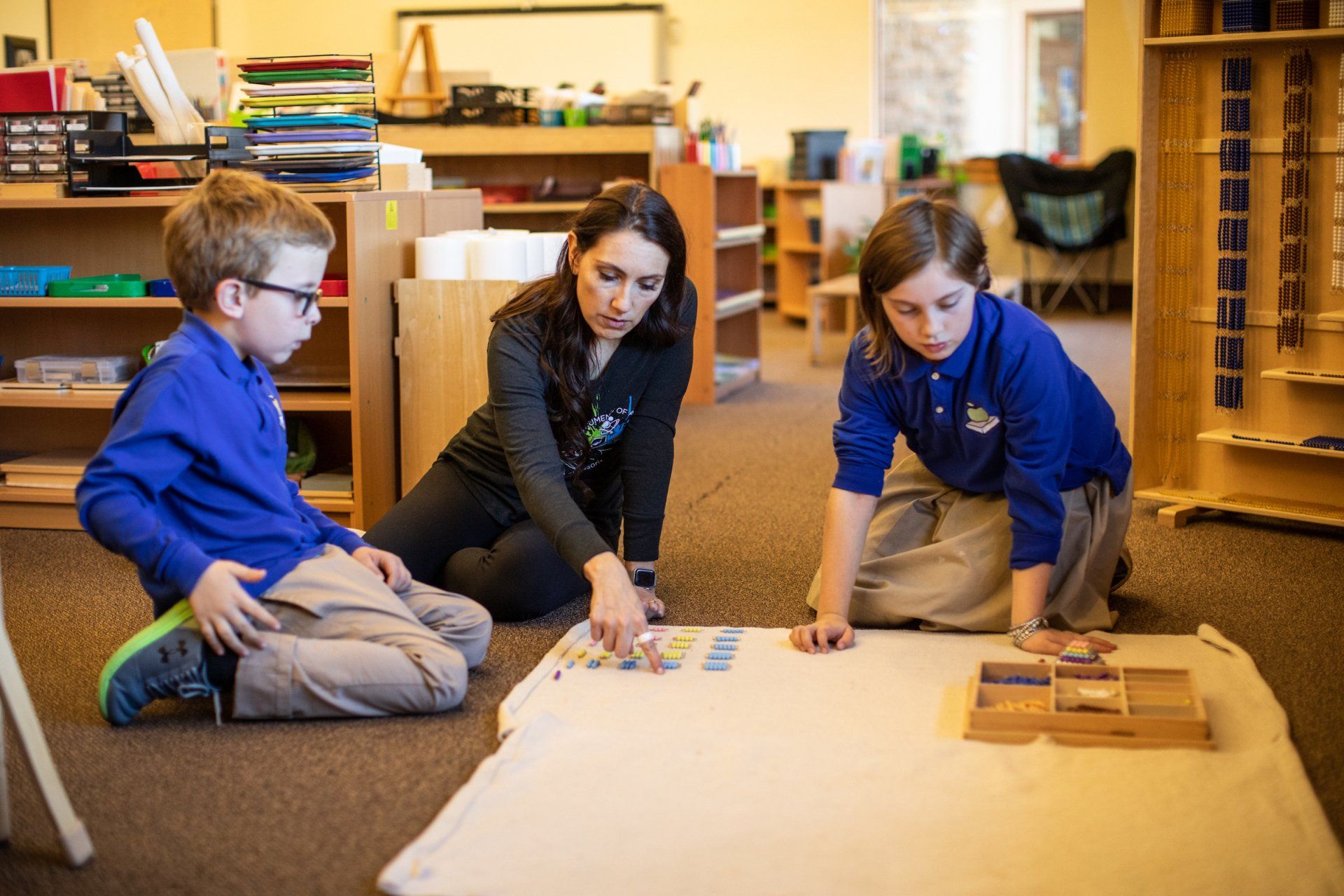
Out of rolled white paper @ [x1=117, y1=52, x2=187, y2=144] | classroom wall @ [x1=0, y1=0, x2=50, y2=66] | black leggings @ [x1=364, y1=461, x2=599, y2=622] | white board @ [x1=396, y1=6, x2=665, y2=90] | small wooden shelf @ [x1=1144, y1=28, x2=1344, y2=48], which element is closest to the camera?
black leggings @ [x1=364, y1=461, x2=599, y2=622]

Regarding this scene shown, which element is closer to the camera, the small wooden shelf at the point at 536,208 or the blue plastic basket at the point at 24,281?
the blue plastic basket at the point at 24,281

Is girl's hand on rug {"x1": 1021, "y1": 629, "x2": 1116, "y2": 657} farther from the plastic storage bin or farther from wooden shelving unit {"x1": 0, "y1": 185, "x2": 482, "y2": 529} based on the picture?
the plastic storage bin

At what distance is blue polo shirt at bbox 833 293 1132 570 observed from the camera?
6.13ft

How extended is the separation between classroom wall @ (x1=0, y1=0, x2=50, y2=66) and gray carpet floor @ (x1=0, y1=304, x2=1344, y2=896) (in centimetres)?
510

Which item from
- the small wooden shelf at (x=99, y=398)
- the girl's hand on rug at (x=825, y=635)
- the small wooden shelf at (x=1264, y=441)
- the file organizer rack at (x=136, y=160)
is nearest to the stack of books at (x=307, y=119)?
the file organizer rack at (x=136, y=160)

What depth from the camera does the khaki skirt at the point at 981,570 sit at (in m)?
2.01

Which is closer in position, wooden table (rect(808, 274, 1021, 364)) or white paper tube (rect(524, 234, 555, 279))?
A: white paper tube (rect(524, 234, 555, 279))

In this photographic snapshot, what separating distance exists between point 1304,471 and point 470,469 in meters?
→ 1.82

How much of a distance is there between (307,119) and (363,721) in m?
1.49

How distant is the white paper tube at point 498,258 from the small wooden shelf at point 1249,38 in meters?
1.46

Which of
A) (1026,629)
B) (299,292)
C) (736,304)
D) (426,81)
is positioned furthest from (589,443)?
(426,81)

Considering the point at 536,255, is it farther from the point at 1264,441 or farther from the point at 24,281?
the point at 1264,441

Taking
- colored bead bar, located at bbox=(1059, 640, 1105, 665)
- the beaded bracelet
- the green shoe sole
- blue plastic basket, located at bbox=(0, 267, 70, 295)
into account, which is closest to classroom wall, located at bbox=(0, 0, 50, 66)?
blue plastic basket, located at bbox=(0, 267, 70, 295)

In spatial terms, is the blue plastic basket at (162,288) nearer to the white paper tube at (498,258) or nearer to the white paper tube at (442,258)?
the white paper tube at (442,258)
